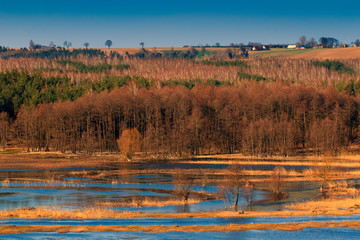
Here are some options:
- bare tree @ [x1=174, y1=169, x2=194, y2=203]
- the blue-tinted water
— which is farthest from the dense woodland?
the blue-tinted water

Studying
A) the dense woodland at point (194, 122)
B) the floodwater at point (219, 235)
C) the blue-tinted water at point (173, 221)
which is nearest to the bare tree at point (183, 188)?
the blue-tinted water at point (173, 221)

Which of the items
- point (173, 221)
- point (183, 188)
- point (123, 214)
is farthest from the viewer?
point (183, 188)

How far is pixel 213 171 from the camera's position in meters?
85.8

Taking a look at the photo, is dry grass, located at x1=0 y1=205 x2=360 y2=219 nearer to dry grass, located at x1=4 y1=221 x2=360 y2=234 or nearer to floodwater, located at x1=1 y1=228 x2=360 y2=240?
dry grass, located at x1=4 y1=221 x2=360 y2=234

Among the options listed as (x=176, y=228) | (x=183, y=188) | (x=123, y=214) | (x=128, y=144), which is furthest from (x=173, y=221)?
(x=128, y=144)

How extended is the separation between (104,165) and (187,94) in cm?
5213

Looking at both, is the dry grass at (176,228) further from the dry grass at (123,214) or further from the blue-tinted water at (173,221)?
the dry grass at (123,214)

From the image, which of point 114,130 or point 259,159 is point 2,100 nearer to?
point 114,130

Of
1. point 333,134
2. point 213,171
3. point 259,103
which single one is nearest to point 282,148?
point 333,134

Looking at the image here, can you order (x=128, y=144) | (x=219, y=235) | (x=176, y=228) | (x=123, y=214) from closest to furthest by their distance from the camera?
(x=219, y=235), (x=176, y=228), (x=123, y=214), (x=128, y=144)

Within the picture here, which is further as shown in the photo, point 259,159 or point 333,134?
point 333,134

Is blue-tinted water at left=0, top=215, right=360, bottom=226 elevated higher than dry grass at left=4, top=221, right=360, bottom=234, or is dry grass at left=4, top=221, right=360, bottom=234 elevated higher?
dry grass at left=4, top=221, right=360, bottom=234

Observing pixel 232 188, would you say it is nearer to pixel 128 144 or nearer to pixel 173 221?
pixel 173 221

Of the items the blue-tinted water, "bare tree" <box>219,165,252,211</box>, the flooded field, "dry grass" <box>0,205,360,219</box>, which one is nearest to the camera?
the flooded field
